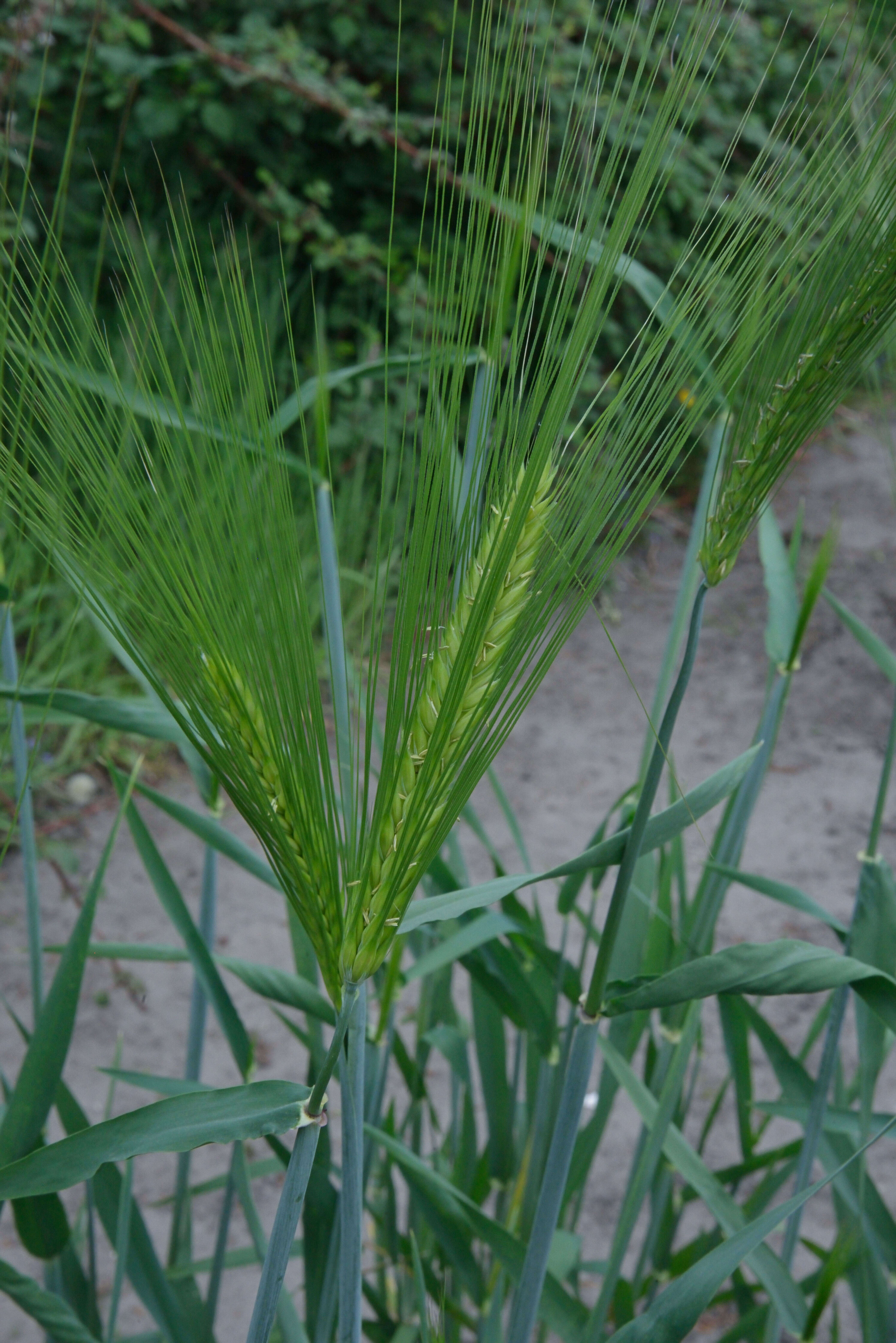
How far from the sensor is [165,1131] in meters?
0.49

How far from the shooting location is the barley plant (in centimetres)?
41

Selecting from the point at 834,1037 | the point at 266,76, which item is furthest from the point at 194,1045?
the point at 266,76

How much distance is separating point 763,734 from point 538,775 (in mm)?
1803

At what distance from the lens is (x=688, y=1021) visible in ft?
→ 2.70

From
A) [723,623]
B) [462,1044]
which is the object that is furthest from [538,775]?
[462,1044]

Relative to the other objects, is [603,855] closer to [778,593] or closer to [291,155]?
[778,593]

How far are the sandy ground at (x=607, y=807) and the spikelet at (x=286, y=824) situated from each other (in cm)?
77

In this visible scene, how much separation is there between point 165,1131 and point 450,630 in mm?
259

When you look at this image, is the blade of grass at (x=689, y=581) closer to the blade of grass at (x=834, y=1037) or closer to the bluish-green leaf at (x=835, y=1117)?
the blade of grass at (x=834, y=1037)

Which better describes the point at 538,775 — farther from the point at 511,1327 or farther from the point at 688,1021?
the point at 511,1327

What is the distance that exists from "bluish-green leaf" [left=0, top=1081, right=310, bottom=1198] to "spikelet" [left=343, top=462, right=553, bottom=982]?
9 cm

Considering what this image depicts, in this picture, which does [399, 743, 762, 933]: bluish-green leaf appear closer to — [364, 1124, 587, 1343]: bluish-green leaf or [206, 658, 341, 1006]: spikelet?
[206, 658, 341, 1006]: spikelet

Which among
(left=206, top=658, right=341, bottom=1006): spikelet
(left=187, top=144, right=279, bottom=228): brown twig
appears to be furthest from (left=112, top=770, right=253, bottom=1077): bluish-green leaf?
(left=187, top=144, right=279, bottom=228): brown twig

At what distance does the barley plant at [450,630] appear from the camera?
0.41 m
